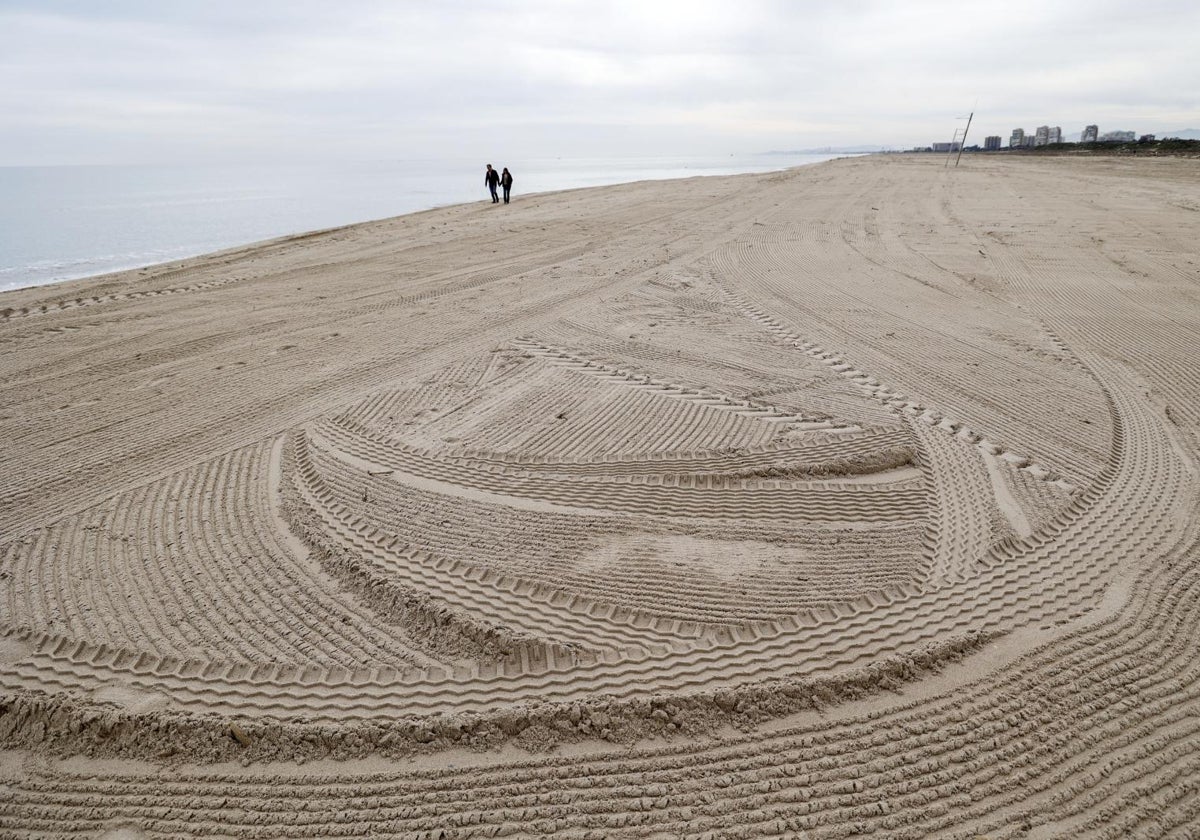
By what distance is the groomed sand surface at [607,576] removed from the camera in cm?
315

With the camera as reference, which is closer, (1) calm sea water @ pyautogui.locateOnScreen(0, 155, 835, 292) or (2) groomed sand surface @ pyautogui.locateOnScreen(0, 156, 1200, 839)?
(2) groomed sand surface @ pyautogui.locateOnScreen(0, 156, 1200, 839)

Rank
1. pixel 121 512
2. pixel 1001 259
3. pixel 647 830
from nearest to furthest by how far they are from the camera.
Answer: pixel 647 830
pixel 121 512
pixel 1001 259

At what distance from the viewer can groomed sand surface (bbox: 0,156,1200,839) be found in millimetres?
3146

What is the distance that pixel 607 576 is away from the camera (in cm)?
447

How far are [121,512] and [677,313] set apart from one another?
7.71 meters

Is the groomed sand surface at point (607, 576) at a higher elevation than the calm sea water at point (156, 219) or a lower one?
lower

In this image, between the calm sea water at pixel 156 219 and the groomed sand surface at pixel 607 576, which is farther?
the calm sea water at pixel 156 219

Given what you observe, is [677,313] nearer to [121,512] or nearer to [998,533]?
[998,533]

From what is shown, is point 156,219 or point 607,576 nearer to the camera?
point 607,576

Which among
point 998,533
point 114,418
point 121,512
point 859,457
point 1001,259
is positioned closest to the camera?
point 998,533

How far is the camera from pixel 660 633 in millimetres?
3984

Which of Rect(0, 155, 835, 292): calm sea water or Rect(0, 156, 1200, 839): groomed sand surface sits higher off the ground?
Rect(0, 155, 835, 292): calm sea water

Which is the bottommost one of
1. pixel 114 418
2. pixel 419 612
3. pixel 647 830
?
pixel 647 830

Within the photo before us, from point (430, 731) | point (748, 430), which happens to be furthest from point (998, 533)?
point (430, 731)
